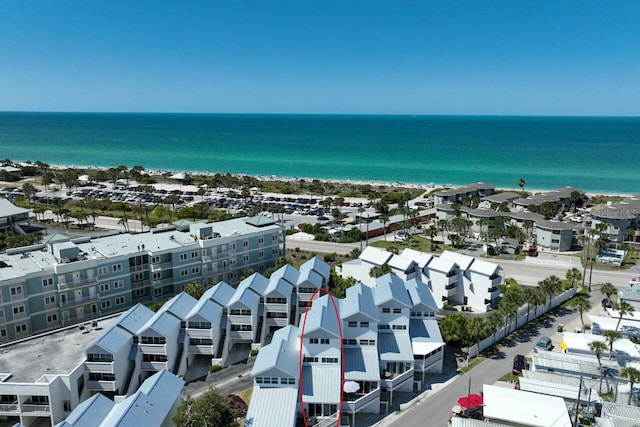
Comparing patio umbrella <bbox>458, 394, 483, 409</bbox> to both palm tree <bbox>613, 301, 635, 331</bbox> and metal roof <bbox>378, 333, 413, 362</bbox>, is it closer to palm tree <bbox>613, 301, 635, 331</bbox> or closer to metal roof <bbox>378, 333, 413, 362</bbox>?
metal roof <bbox>378, 333, 413, 362</bbox>

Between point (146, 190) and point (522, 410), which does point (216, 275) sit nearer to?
point (522, 410)

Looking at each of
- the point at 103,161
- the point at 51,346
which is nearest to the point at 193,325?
the point at 51,346

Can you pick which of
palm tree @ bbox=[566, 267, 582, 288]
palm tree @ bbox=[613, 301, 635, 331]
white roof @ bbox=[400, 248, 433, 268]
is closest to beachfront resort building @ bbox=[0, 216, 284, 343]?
white roof @ bbox=[400, 248, 433, 268]

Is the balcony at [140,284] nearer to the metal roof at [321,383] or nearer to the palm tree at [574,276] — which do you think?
the metal roof at [321,383]

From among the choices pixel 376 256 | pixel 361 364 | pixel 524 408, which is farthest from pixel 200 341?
pixel 524 408

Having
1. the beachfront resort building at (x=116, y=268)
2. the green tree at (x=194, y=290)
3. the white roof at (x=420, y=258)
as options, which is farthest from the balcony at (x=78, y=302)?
the white roof at (x=420, y=258)

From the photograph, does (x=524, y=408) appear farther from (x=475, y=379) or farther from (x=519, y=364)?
(x=519, y=364)

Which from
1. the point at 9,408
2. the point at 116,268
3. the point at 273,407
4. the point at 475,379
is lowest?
the point at 475,379
